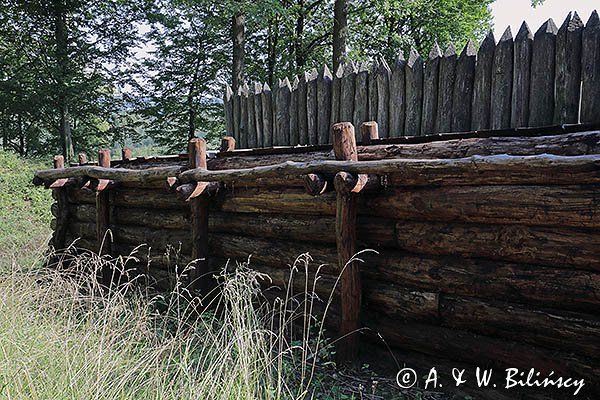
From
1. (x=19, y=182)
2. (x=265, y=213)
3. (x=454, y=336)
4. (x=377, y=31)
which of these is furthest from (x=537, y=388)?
(x=377, y=31)

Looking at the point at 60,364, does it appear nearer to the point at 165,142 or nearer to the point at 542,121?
the point at 542,121

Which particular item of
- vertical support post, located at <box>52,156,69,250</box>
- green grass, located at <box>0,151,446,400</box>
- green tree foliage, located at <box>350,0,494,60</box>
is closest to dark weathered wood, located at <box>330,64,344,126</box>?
green grass, located at <box>0,151,446,400</box>

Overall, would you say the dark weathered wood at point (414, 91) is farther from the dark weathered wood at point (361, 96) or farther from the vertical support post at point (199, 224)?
the vertical support post at point (199, 224)

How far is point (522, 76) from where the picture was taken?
4137 mm

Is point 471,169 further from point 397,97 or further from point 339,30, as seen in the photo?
point 339,30

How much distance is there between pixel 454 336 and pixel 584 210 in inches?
49.2

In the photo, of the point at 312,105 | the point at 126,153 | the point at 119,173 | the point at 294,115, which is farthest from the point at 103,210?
the point at 312,105

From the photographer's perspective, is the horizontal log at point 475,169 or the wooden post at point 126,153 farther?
the wooden post at point 126,153

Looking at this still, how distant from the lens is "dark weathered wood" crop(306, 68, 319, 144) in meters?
5.82

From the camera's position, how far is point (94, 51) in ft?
55.6

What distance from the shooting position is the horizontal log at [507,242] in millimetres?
3115

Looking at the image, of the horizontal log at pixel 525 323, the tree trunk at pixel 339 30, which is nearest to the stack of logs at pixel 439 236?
the horizontal log at pixel 525 323

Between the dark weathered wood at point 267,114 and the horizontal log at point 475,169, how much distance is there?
6.67 ft

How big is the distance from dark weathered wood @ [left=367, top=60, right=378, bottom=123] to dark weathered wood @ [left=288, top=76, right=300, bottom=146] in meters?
1.06
